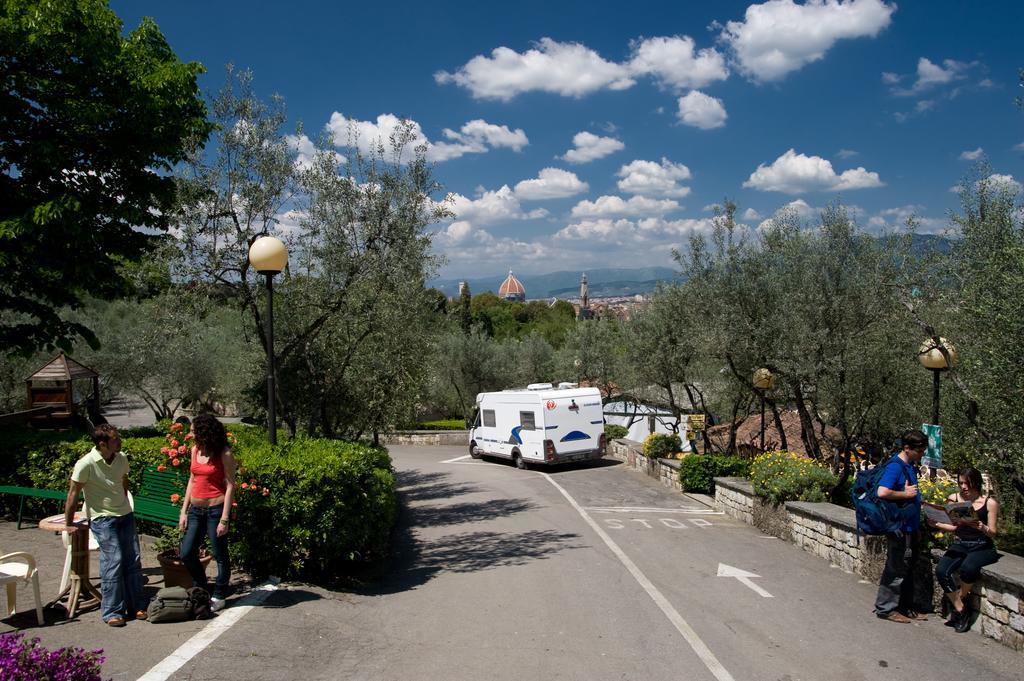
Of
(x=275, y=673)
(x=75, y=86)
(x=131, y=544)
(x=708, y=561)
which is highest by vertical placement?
(x=75, y=86)

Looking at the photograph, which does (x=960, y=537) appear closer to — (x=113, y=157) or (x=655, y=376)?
(x=113, y=157)

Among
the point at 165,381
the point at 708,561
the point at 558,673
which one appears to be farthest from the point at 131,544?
the point at 165,381

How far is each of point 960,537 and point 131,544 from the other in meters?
6.74

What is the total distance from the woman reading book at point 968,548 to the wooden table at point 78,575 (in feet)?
23.0

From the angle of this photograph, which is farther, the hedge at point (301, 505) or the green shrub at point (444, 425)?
the green shrub at point (444, 425)

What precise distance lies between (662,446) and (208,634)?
618 inches

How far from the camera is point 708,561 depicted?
8.85 metres

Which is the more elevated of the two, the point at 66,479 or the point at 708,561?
the point at 66,479

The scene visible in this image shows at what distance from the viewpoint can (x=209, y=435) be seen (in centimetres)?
546

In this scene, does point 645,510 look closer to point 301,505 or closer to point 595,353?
point 301,505

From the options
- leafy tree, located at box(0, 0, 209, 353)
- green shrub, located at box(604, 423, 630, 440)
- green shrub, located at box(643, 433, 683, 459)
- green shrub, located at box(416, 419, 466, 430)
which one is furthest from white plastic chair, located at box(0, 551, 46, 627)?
green shrub, located at box(416, 419, 466, 430)

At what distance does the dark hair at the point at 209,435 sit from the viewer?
5441 mm

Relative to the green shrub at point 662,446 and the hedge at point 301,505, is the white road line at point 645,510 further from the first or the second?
the hedge at point 301,505

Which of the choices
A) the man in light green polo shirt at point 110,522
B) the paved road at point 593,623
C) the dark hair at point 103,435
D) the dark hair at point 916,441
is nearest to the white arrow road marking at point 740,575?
the paved road at point 593,623
